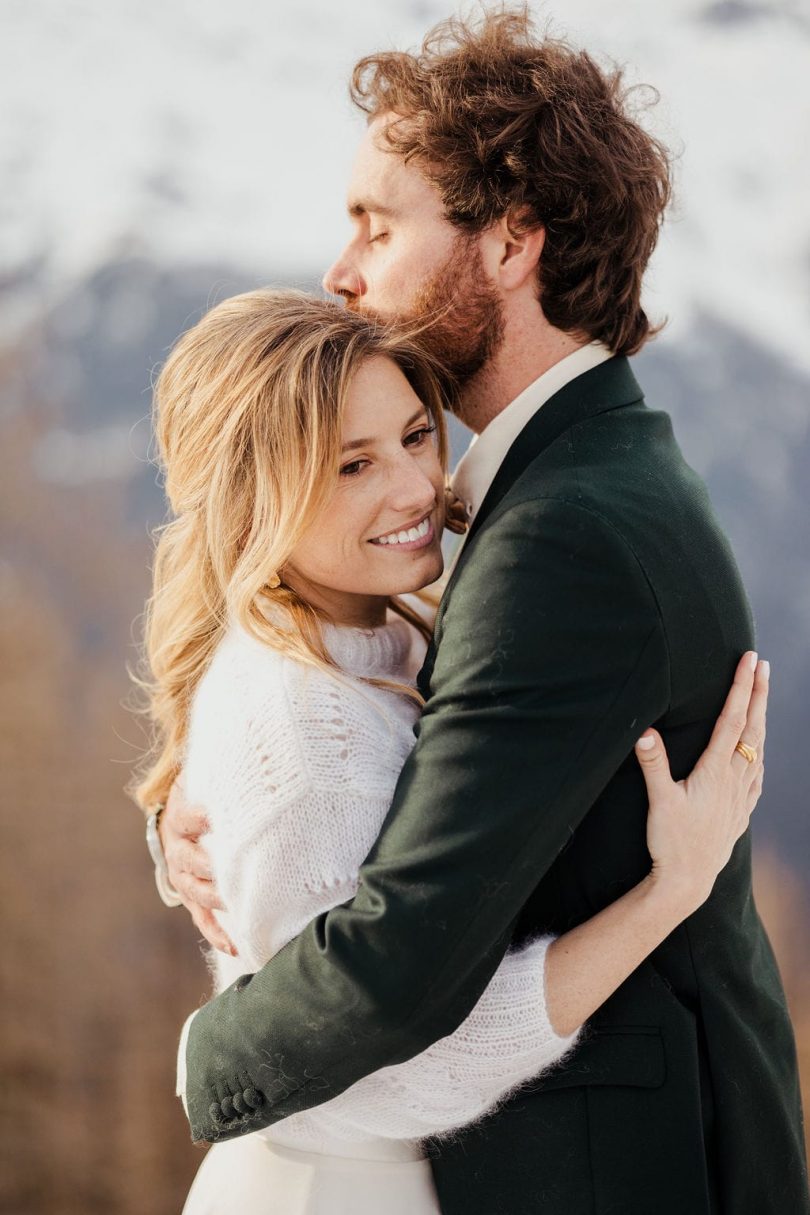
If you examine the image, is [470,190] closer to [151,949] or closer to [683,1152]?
[683,1152]

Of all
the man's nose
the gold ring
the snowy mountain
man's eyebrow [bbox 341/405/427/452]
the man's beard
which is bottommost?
the gold ring

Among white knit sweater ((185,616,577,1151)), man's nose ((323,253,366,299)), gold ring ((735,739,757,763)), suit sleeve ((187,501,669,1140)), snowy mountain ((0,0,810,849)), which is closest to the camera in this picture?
suit sleeve ((187,501,669,1140))

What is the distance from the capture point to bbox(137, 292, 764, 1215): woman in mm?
1309

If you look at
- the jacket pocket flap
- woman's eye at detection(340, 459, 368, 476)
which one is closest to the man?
the jacket pocket flap

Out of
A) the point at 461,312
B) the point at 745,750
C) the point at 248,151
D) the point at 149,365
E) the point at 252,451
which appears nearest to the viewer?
the point at 745,750

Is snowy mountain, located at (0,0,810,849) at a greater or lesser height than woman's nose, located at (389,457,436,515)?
greater

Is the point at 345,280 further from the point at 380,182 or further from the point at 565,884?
the point at 565,884

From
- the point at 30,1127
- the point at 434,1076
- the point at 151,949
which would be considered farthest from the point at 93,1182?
the point at 434,1076

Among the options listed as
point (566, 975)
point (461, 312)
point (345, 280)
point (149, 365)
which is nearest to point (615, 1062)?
point (566, 975)

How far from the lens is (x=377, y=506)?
1.57 metres

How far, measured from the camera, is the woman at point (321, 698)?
4.29 feet

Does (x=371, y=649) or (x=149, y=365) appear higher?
(x=149, y=365)

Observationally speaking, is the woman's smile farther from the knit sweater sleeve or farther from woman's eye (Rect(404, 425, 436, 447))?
the knit sweater sleeve

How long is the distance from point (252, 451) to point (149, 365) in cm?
156
